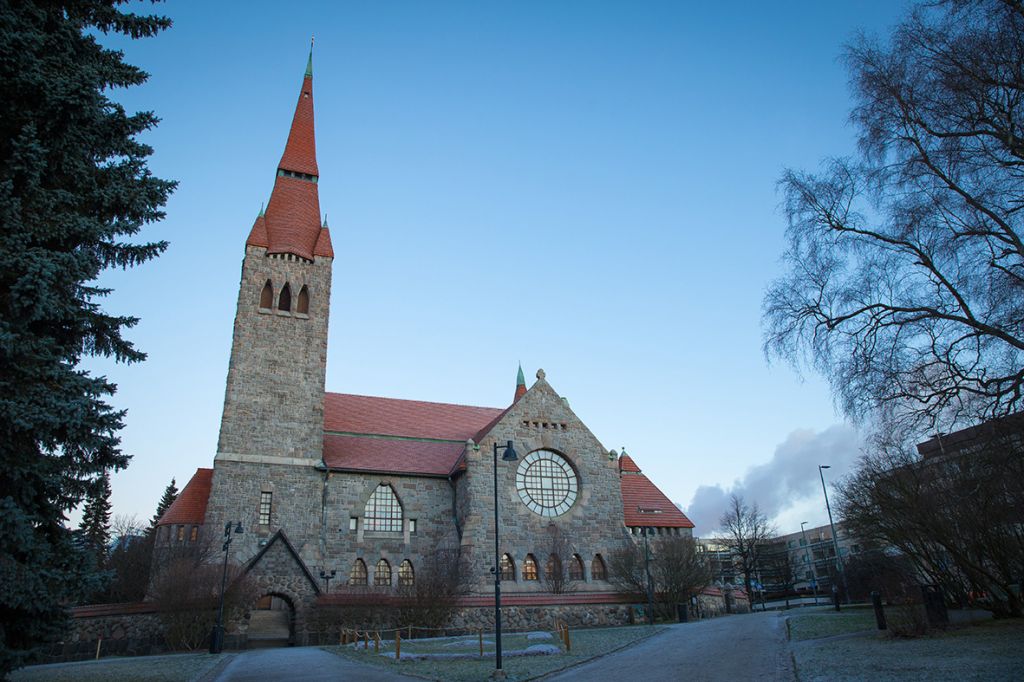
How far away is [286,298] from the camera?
3559cm

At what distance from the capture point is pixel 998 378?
37.9 ft

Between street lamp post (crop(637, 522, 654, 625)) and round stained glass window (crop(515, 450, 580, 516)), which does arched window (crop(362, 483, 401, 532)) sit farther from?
street lamp post (crop(637, 522, 654, 625))

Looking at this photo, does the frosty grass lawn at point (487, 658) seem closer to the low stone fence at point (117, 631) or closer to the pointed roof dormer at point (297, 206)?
the low stone fence at point (117, 631)

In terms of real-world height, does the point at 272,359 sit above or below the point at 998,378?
above

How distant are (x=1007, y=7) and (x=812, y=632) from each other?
46.3 feet

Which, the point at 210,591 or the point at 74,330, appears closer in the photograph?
the point at 74,330

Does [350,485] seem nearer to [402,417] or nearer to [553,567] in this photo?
[402,417]

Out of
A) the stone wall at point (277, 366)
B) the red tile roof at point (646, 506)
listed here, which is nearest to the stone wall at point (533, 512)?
the red tile roof at point (646, 506)

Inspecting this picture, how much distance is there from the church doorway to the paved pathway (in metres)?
9.77

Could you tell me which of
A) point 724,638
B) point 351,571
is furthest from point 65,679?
point 351,571

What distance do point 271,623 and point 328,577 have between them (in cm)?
612

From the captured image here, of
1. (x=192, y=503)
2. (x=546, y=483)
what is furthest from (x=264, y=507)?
(x=546, y=483)

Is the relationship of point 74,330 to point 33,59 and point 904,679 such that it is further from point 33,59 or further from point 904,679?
point 904,679

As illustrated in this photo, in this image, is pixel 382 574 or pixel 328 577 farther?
pixel 382 574
